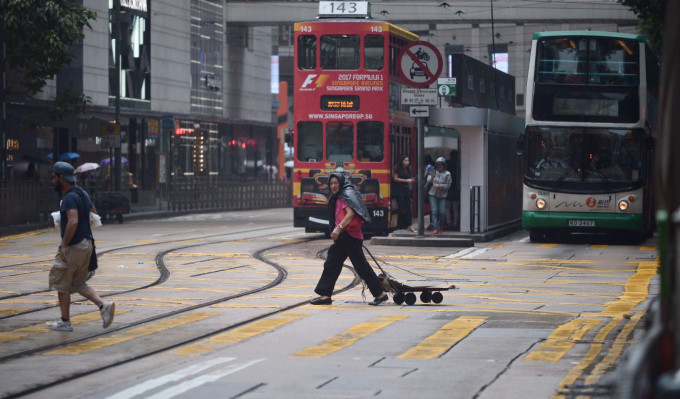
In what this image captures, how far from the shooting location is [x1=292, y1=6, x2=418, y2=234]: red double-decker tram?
25.2m

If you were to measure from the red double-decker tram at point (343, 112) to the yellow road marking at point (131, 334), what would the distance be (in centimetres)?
1306

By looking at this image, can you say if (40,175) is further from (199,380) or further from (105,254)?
(199,380)

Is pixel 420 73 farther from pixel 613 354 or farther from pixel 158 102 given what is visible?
pixel 158 102

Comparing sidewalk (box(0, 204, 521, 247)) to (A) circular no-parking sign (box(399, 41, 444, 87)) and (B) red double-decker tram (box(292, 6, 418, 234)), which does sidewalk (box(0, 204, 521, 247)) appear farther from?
(A) circular no-parking sign (box(399, 41, 444, 87))

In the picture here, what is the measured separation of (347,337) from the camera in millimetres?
10750

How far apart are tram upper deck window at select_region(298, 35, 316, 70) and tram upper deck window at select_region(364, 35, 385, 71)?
1.08 meters

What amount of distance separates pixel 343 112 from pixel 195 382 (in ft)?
56.6

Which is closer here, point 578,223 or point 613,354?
point 613,354

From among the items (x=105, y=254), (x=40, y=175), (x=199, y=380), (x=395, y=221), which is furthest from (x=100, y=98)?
(x=199, y=380)

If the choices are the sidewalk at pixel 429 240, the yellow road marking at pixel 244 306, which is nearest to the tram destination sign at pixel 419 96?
the sidewalk at pixel 429 240

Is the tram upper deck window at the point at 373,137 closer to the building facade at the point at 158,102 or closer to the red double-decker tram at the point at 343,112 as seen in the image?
the red double-decker tram at the point at 343,112

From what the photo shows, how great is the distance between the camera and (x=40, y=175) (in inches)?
1570

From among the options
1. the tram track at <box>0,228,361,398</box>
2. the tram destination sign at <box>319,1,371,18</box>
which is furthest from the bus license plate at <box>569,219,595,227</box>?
the tram track at <box>0,228,361,398</box>

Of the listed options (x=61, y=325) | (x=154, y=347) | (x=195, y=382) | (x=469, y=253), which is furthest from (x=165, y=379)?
(x=469, y=253)
